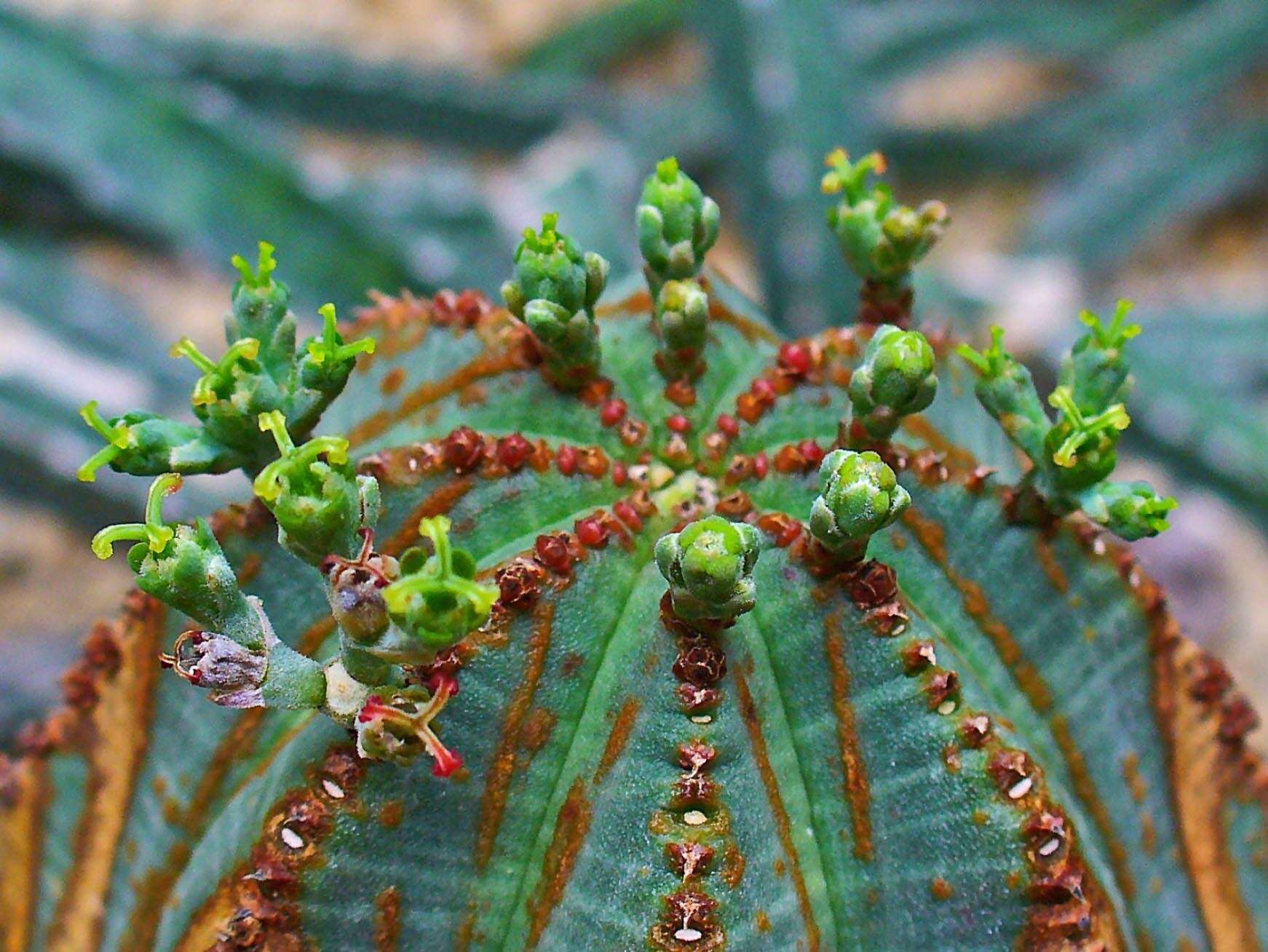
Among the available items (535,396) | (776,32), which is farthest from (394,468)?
(776,32)

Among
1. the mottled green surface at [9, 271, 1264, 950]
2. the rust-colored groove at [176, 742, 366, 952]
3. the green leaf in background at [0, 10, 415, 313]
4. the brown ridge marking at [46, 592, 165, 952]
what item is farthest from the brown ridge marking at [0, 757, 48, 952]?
the green leaf in background at [0, 10, 415, 313]

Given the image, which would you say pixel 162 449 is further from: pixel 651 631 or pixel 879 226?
pixel 879 226

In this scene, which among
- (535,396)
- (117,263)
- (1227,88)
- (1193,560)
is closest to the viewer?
(535,396)

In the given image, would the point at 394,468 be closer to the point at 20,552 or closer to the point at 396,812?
the point at 396,812

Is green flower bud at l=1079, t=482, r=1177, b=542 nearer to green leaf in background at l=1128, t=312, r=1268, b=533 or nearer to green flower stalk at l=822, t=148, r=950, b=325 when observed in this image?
green flower stalk at l=822, t=148, r=950, b=325

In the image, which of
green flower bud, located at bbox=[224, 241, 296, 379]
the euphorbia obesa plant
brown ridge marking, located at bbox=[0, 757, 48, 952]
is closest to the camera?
the euphorbia obesa plant

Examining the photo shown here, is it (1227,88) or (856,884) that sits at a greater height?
(1227,88)

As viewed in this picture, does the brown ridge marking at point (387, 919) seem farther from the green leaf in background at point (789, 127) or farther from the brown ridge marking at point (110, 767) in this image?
the green leaf in background at point (789, 127)
